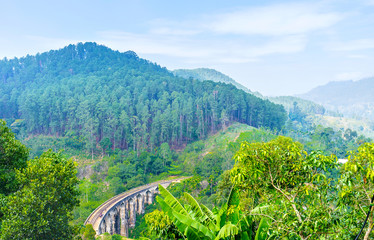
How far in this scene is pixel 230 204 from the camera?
8.16 meters

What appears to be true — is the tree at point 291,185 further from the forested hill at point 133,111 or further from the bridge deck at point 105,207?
the forested hill at point 133,111

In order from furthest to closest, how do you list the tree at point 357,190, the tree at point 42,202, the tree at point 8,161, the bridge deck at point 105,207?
the bridge deck at point 105,207, the tree at point 8,161, the tree at point 42,202, the tree at point 357,190

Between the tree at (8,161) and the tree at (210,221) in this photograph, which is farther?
the tree at (8,161)

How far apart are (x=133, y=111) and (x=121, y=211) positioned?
38.7m

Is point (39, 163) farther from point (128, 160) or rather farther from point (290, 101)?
point (290, 101)

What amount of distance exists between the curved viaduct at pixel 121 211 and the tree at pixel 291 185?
932 inches

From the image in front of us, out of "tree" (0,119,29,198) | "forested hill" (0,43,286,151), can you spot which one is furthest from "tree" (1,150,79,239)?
"forested hill" (0,43,286,151)

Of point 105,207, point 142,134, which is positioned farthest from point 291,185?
point 142,134

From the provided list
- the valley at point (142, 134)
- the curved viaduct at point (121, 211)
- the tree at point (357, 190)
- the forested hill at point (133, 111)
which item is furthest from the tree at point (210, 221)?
the forested hill at point (133, 111)

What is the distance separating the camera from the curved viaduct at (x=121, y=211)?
29003mm

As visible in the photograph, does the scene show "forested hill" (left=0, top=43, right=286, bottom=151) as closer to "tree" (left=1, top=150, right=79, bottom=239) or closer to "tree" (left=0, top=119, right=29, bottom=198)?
"tree" (left=0, top=119, right=29, bottom=198)

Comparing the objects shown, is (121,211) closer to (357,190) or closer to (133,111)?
(357,190)

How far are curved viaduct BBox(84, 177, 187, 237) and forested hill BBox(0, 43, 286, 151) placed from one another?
1784 centimetres

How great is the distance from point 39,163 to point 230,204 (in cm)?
847
